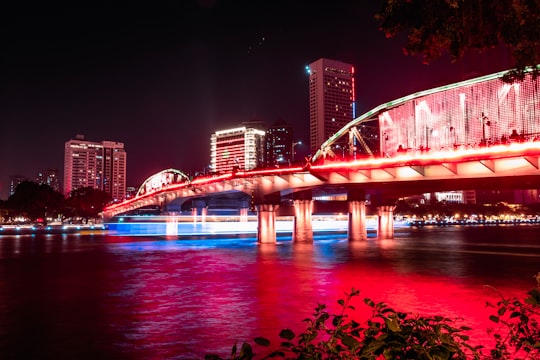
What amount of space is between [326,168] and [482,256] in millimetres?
20843

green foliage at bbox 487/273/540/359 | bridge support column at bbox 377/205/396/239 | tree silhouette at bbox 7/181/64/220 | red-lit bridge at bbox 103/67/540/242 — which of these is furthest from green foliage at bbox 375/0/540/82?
tree silhouette at bbox 7/181/64/220

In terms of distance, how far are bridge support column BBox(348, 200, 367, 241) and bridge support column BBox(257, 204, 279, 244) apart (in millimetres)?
15506

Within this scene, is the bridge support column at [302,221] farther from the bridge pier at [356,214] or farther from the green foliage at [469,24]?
the green foliage at [469,24]

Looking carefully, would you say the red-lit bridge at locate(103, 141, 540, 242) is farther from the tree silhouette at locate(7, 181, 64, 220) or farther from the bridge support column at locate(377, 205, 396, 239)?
the tree silhouette at locate(7, 181, 64, 220)

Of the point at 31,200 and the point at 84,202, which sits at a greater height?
the point at 31,200

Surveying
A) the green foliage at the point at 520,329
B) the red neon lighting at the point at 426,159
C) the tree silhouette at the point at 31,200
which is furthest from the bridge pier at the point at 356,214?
the tree silhouette at the point at 31,200

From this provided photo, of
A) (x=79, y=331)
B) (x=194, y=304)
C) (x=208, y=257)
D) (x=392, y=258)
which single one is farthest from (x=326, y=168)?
(x=79, y=331)

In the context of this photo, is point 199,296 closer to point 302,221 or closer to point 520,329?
point 520,329

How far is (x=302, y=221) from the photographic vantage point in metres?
76.2

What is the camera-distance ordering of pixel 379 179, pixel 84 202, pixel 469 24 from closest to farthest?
1. pixel 469 24
2. pixel 379 179
3. pixel 84 202

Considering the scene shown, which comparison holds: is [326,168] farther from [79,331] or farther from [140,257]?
[79,331]

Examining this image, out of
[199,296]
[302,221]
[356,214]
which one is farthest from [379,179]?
[199,296]

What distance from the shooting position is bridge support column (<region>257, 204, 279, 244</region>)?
241 feet

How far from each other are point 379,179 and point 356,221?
27045 millimetres
